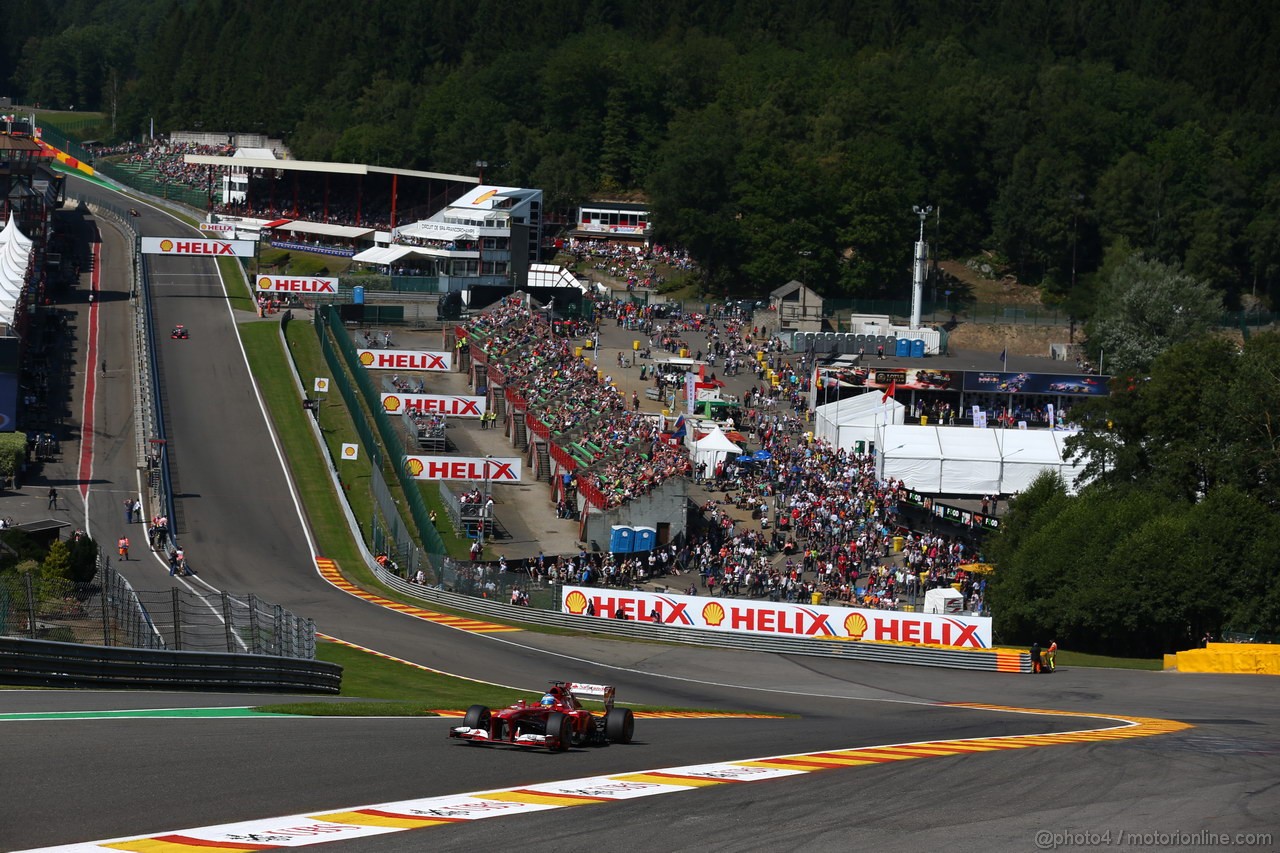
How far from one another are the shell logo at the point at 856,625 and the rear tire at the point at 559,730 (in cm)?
2636

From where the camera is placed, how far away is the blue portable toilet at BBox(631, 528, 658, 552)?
185 feet

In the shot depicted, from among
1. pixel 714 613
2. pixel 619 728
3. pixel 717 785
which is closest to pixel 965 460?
pixel 714 613

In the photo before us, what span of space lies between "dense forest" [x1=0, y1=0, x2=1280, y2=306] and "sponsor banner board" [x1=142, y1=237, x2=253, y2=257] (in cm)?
3374

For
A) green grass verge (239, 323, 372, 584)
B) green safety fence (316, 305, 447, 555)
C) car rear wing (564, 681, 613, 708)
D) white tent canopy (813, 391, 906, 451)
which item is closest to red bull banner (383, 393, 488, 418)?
green safety fence (316, 305, 447, 555)

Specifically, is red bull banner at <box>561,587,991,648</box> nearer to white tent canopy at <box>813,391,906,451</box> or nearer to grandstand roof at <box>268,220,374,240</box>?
white tent canopy at <box>813,391,906,451</box>

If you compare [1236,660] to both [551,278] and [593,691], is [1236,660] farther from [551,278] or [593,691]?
[551,278]

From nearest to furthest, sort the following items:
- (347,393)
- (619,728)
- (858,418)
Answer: (619,728)
(858,418)
(347,393)

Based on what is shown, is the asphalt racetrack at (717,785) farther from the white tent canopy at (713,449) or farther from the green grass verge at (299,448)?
the white tent canopy at (713,449)

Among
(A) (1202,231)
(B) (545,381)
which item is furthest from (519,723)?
(A) (1202,231)

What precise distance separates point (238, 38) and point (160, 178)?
52474mm

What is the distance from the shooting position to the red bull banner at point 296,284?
9262cm

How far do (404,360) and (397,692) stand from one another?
165ft

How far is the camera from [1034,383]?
275 ft

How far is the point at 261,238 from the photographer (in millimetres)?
121812
